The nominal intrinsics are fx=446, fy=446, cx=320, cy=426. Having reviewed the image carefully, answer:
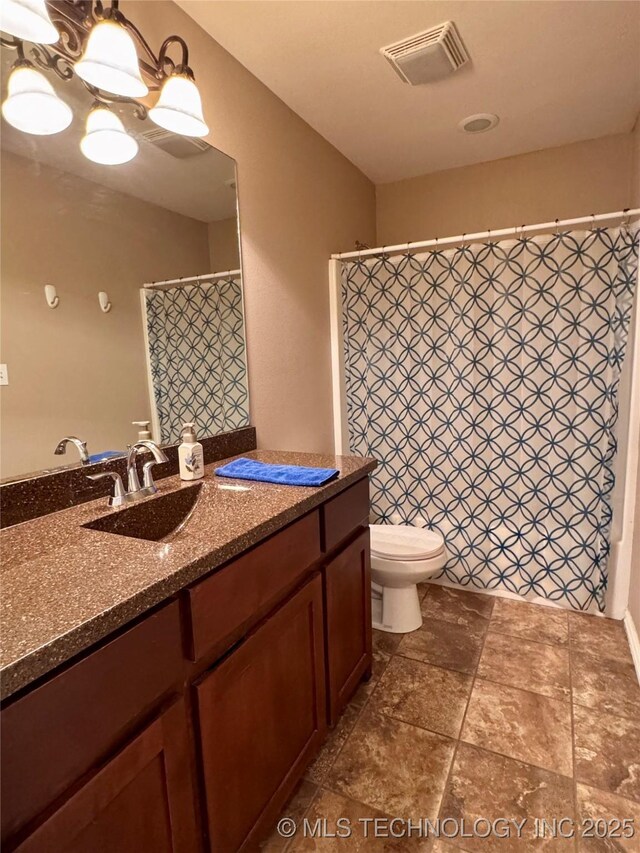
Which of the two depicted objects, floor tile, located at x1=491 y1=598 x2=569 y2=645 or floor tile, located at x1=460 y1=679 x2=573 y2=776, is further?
floor tile, located at x1=491 y1=598 x2=569 y2=645

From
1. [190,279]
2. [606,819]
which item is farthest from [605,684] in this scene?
[190,279]

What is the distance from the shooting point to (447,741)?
1.48 m

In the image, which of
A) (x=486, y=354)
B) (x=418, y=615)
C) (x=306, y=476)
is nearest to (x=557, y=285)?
(x=486, y=354)

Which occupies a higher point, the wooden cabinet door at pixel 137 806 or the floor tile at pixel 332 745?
the wooden cabinet door at pixel 137 806

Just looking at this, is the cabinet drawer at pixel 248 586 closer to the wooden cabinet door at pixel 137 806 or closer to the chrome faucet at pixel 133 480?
the wooden cabinet door at pixel 137 806

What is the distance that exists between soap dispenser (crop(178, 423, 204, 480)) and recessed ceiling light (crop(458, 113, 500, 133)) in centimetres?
204

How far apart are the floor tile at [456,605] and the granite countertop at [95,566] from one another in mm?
1287

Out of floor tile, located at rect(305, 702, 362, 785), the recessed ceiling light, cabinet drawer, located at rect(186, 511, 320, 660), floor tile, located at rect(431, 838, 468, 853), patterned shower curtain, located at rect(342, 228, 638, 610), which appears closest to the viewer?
cabinet drawer, located at rect(186, 511, 320, 660)

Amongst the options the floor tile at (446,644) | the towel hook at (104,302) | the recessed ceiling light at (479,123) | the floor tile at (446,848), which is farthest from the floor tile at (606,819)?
the recessed ceiling light at (479,123)

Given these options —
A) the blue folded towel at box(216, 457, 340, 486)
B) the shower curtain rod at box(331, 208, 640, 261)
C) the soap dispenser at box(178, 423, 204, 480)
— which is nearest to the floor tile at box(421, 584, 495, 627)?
the blue folded towel at box(216, 457, 340, 486)

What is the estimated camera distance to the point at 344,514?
4.75 feet

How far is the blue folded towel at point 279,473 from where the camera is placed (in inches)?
52.4

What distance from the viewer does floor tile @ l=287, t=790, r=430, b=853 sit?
1162 mm

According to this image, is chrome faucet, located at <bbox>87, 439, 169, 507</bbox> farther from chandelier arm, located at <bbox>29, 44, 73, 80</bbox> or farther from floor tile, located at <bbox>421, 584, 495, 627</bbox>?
floor tile, located at <bbox>421, 584, 495, 627</bbox>
